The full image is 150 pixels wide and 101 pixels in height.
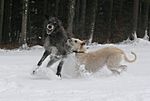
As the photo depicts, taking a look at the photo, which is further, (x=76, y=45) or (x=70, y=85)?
(x=76, y=45)

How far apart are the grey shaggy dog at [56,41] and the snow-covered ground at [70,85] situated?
0.81 feet

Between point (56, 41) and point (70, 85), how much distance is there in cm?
171

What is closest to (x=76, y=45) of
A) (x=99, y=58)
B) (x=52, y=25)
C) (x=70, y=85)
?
(x=99, y=58)

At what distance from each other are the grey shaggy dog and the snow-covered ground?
0.25 m

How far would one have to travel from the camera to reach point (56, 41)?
9875 mm

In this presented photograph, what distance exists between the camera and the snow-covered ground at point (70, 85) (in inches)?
276

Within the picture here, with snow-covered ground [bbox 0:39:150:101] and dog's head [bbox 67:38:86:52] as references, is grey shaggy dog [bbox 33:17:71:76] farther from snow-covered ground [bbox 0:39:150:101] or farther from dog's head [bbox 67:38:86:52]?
snow-covered ground [bbox 0:39:150:101]

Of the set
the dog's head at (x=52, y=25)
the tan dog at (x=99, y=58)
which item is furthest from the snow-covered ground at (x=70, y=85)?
the dog's head at (x=52, y=25)

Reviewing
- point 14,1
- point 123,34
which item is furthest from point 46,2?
point 123,34

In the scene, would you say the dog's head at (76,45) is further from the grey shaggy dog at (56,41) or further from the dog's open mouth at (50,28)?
A: the dog's open mouth at (50,28)

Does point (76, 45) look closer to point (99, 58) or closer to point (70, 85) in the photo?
point (99, 58)

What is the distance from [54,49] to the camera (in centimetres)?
999

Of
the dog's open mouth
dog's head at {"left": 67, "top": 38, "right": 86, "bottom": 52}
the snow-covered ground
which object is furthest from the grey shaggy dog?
the snow-covered ground

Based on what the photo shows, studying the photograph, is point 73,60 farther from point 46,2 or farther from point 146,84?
point 46,2
